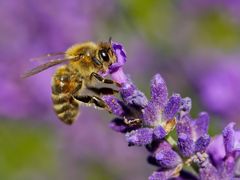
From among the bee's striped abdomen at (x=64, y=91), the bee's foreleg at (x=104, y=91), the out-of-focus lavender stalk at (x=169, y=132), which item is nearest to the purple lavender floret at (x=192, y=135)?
the out-of-focus lavender stalk at (x=169, y=132)

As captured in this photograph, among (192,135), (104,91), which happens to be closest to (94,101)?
(104,91)

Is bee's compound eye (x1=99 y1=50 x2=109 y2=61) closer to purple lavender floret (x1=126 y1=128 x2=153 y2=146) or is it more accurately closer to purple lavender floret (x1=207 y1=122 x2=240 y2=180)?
purple lavender floret (x1=126 y1=128 x2=153 y2=146)

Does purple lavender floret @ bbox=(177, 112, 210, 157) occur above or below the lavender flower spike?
below

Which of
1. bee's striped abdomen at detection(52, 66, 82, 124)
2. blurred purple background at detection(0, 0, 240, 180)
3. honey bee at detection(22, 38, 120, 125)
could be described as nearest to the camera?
honey bee at detection(22, 38, 120, 125)

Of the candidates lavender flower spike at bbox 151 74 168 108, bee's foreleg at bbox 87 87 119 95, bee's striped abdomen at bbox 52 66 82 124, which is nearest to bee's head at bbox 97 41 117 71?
bee's foreleg at bbox 87 87 119 95

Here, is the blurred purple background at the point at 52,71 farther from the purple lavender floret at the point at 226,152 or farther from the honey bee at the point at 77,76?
the purple lavender floret at the point at 226,152

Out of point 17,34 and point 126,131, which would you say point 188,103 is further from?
point 17,34
